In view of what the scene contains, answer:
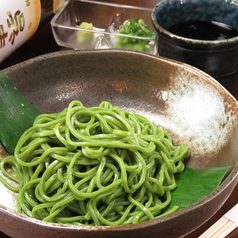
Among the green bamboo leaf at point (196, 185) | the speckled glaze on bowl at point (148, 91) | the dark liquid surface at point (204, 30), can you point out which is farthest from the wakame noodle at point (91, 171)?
the dark liquid surface at point (204, 30)

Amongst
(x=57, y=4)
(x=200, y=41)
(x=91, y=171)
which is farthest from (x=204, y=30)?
(x=91, y=171)

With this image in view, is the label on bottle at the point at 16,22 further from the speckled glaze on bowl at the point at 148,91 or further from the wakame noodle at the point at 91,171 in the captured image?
the wakame noodle at the point at 91,171

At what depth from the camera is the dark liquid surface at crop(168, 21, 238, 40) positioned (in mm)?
1833

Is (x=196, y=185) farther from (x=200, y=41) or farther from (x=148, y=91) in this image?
(x=200, y=41)

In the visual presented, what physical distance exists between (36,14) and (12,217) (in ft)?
4.14

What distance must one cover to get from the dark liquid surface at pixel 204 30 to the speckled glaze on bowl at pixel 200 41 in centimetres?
3

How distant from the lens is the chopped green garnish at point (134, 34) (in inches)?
79.5

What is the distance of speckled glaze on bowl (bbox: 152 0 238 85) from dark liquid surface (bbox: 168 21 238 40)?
0.03 meters

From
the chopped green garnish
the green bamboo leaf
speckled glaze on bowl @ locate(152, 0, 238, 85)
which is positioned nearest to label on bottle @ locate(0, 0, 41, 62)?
the chopped green garnish

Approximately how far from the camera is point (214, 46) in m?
1.59

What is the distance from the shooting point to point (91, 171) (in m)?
1.20

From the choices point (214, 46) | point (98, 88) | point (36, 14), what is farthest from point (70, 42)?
point (214, 46)

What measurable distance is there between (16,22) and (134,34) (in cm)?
69

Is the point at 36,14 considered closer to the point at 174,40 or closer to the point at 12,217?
the point at 174,40
